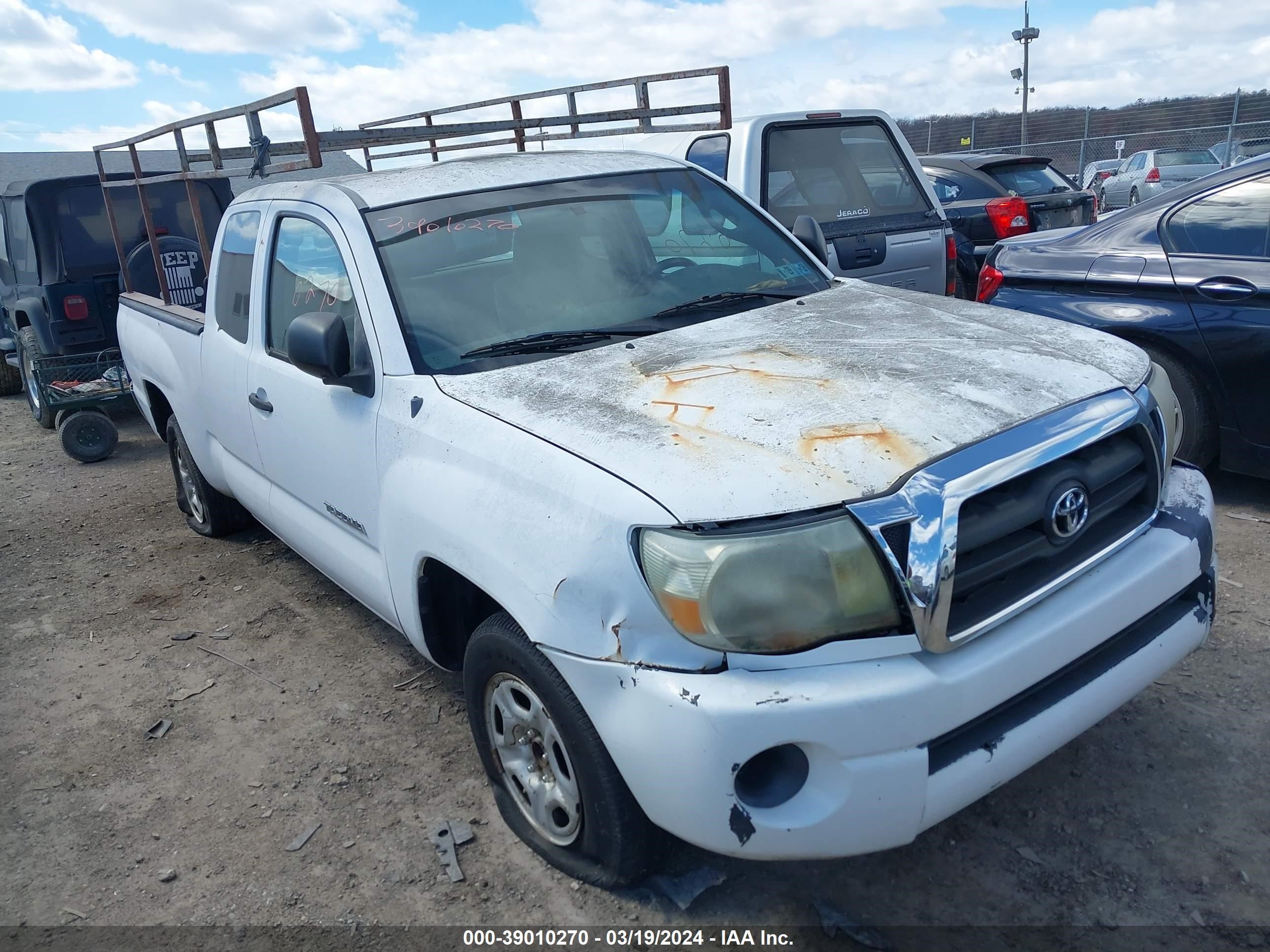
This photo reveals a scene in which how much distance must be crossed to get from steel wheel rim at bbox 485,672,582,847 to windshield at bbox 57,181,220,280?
644cm

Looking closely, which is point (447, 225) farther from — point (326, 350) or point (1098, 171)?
point (1098, 171)

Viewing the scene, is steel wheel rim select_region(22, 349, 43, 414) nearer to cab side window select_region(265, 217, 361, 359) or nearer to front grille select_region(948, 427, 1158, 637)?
cab side window select_region(265, 217, 361, 359)

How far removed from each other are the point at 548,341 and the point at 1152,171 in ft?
66.6

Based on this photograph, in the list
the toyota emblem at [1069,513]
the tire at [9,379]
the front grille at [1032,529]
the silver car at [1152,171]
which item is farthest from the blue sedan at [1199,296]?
the silver car at [1152,171]

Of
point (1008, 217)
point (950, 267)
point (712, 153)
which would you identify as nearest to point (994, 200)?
point (1008, 217)

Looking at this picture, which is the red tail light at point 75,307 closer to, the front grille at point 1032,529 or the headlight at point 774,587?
the headlight at point 774,587

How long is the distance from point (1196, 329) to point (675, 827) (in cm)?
358

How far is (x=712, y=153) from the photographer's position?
19.6 ft

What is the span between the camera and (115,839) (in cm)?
293

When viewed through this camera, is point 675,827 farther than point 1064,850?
No

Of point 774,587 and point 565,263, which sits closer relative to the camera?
point 774,587

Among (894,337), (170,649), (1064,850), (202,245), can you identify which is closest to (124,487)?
(202,245)

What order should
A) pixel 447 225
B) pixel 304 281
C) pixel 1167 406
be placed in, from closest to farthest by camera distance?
pixel 1167 406
pixel 447 225
pixel 304 281

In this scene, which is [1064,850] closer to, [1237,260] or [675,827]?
[675,827]
